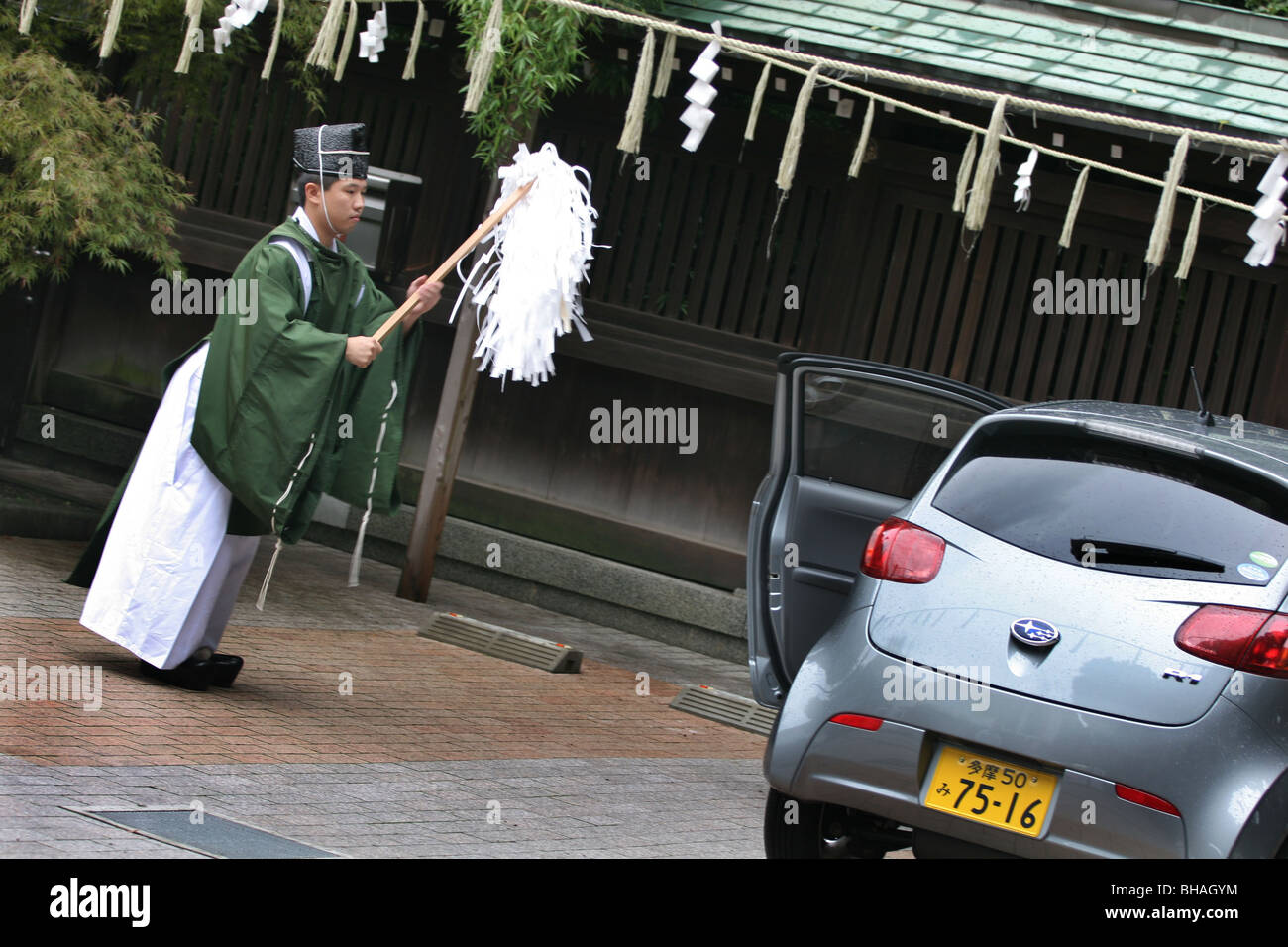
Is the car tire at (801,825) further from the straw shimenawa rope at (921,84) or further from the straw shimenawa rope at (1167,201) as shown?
the straw shimenawa rope at (921,84)

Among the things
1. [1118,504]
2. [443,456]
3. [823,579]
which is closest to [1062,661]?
[1118,504]

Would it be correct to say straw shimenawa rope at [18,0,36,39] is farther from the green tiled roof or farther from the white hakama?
the green tiled roof

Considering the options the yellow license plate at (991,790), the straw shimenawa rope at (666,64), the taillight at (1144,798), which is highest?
the straw shimenawa rope at (666,64)

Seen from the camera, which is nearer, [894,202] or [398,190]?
[894,202]

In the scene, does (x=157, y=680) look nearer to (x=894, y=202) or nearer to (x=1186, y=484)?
(x=1186, y=484)

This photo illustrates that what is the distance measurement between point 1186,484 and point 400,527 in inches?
290

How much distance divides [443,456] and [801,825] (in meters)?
5.23

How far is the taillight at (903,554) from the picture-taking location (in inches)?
180

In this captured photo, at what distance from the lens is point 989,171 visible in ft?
24.0

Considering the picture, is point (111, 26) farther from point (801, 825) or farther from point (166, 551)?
point (801, 825)

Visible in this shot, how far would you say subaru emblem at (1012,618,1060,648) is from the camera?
4.25m

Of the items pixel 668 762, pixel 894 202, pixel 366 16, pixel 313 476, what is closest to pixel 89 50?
pixel 366 16

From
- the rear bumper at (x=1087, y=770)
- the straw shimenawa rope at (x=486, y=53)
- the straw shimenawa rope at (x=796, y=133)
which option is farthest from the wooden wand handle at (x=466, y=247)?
the rear bumper at (x=1087, y=770)

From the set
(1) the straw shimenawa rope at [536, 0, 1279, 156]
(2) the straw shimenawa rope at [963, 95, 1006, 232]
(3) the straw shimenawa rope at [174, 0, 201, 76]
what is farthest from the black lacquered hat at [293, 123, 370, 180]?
(2) the straw shimenawa rope at [963, 95, 1006, 232]
